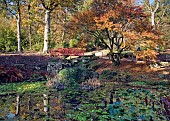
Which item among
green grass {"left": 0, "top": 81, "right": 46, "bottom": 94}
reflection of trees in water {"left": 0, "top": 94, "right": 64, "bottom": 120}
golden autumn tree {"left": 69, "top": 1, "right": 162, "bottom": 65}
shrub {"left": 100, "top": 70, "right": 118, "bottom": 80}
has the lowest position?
reflection of trees in water {"left": 0, "top": 94, "right": 64, "bottom": 120}

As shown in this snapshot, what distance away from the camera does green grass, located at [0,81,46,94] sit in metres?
12.5

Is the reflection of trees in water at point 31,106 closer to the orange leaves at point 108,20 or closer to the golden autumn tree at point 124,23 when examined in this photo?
the orange leaves at point 108,20

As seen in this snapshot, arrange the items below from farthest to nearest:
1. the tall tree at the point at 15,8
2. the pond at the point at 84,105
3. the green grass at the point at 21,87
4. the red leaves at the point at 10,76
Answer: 1. the tall tree at the point at 15,8
2. the red leaves at the point at 10,76
3. the green grass at the point at 21,87
4. the pond at the point at 84,105

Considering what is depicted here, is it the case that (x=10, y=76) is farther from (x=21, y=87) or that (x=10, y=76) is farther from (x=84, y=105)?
(x=84, y=105)

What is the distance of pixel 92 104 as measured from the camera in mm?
9625

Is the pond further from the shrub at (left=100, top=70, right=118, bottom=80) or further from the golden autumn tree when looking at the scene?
the golden autumn tree

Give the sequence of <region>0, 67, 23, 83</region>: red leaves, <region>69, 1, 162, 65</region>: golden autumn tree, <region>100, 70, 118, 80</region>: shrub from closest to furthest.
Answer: <region>0, 67, 23, 83</region>: red leaves
<region>100, 70, 118, 80</region>: shrub
<region>69, 1, 162, 65</region>: golden autumn tree

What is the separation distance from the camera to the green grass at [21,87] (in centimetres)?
1255

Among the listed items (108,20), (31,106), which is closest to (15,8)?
(108,20)

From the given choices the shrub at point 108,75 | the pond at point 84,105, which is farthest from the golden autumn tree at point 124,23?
the pond at point 84,105

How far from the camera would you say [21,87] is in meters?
13.3

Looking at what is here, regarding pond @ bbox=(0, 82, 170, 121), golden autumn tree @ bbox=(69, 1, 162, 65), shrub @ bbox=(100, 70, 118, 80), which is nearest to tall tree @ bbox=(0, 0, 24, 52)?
golden autumn tree @ bbox=(69, 1, 162, 65)

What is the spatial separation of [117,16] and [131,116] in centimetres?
1064

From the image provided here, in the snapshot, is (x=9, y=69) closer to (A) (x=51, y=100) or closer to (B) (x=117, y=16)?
(A) (x=51, y=100)
